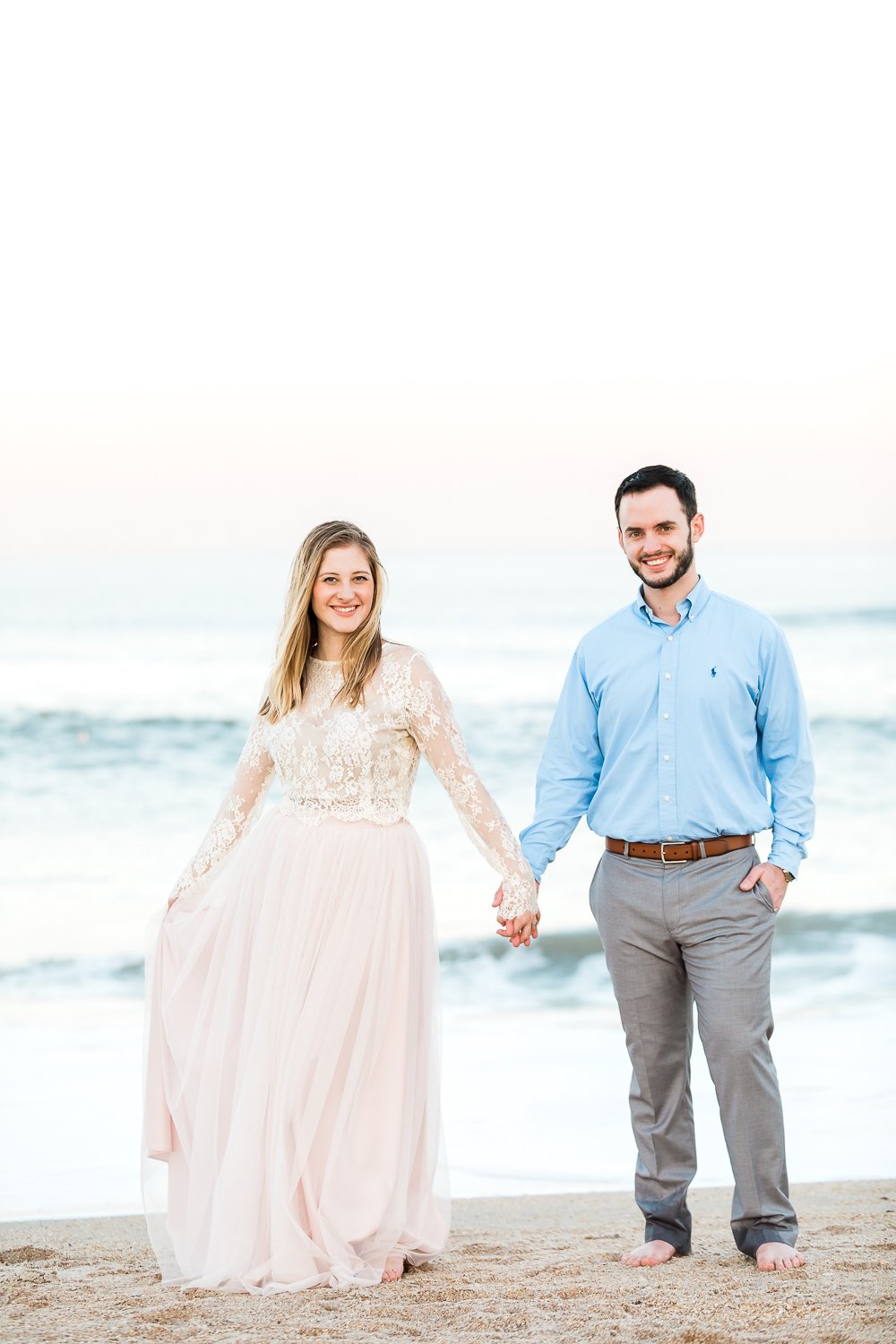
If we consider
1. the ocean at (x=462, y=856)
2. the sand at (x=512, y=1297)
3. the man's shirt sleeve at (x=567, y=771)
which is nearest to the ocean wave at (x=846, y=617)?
the ocean at (x=462, y=856)

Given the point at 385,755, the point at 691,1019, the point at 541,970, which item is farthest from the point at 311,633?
the point at 541,970

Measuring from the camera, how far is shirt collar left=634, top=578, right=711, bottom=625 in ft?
11.4

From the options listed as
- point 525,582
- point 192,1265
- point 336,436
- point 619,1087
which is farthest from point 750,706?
point 525,582

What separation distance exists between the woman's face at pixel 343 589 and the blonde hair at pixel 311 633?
1cm

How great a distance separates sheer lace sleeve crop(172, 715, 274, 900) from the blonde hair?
0.13 meters

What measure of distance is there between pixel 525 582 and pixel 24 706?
652 centimetres

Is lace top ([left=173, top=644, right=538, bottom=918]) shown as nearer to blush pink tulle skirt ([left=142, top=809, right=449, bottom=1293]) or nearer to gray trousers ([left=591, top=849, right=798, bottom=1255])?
blush pink tulle skirt ([left=142, top=809, right=449, bottom=1293])

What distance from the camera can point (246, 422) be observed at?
16.8 m

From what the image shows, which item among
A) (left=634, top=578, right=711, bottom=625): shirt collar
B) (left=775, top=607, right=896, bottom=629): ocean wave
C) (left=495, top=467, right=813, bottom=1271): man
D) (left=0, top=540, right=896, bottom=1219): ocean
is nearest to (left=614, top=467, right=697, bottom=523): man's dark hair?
(left=495, top=467, right=813, bottom=1271): man

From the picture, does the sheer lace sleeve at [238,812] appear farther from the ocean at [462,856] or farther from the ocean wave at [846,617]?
the ocean wave at [846,617]

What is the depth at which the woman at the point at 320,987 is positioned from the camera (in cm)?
331

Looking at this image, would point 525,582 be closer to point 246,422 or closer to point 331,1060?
point 246,422

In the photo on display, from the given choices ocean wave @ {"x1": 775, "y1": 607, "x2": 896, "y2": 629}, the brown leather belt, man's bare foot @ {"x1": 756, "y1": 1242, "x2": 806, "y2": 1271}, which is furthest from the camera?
ocean wave @ {"x1": 775, "y1": 607, "x2": 896, "y2": 629}

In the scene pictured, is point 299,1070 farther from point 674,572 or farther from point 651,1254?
point 674,572
